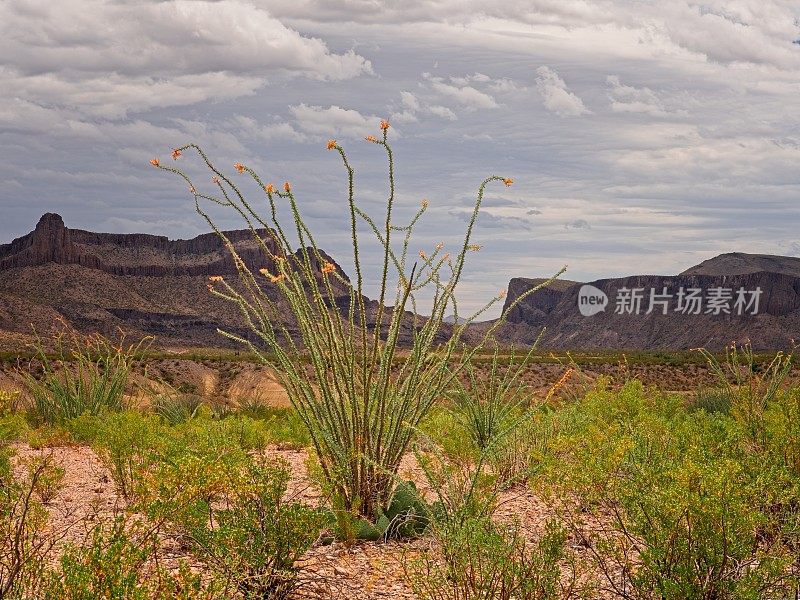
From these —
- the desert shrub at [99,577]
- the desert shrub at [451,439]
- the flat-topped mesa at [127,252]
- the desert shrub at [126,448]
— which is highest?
the flat-topped mesa at [127,252]

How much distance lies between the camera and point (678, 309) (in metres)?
139

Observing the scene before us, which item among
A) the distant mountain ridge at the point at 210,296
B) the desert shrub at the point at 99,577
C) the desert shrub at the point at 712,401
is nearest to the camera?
the desert shrub at the point at 99,577

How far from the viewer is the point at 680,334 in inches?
4929

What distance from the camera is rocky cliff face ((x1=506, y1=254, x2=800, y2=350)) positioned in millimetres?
120438

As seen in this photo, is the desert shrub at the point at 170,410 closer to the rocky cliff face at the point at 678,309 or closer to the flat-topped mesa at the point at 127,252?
the flat-topped mesa at the point at 127,252

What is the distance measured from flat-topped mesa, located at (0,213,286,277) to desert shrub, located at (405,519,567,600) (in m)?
115

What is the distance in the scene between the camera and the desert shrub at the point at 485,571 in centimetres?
441

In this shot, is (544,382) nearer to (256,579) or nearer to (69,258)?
(256,579)

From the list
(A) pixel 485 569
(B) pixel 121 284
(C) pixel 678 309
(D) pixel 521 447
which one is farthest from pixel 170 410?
(C) pixel 678 309

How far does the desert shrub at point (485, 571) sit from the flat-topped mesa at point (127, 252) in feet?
377

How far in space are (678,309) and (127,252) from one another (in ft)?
285

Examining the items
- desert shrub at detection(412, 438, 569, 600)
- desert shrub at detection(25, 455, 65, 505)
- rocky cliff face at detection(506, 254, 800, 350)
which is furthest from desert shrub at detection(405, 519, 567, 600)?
rocky cliff face at detection(506, 254, 800, 350)

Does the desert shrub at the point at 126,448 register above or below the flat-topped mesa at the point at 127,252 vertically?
below

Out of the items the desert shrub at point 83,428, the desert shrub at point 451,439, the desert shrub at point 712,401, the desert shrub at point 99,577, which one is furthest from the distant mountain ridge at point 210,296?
the desert shrub at point 99,577
